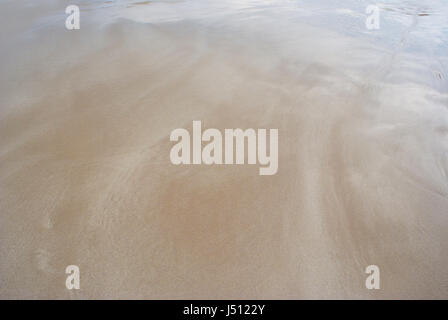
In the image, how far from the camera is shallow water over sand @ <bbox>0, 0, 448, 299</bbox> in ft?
4.33

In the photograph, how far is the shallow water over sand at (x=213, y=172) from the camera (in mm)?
1320

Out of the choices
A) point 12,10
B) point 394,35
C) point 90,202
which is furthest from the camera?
point 394,35

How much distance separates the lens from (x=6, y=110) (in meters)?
2.13

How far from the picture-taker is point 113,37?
10.6 ft

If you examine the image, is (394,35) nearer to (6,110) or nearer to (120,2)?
(120,2)

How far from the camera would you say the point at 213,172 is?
1786 mm

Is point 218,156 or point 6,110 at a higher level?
point 6,110

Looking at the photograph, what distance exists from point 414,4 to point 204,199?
20.6 ft

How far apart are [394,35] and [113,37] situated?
12.1 ft
